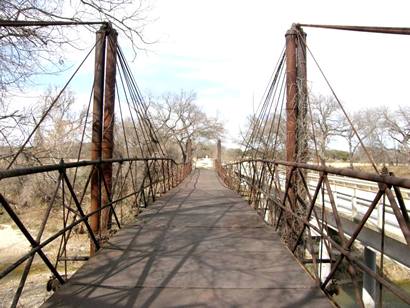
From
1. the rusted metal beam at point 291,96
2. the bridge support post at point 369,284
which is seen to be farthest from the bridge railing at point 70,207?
the bridge support post at point 369,284

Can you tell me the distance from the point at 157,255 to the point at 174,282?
0.94 m

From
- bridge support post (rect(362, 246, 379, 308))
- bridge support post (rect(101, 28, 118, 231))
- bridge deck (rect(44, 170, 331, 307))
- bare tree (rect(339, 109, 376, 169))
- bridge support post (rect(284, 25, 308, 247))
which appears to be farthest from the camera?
bare tree (rect(339, 109, 376, 169))

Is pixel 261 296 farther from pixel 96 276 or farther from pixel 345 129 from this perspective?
pixel 345 129

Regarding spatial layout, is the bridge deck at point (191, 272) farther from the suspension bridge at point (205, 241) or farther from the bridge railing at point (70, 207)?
the bridge railing at point (70, 207)

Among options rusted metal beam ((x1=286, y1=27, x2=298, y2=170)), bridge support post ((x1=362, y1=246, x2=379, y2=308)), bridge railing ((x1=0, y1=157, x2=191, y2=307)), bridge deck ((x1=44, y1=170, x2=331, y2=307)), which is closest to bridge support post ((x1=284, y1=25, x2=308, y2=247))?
rusted metal beam ((x1=286, y1=27, x2=298, y2=170))

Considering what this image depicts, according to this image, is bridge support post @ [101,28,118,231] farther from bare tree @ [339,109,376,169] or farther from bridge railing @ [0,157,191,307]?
bare tree @ [339,109,376,169]

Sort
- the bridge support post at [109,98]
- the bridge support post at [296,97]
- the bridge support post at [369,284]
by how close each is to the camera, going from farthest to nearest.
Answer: the bridge support post at [369,284], the bridge support post at [296,97], the bridge support post at [109,98]

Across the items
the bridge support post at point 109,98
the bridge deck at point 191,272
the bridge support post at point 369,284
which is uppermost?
the bridge support post at point 109,98

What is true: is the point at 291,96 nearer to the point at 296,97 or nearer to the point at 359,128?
the point at 296,97

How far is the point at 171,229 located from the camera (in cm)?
596

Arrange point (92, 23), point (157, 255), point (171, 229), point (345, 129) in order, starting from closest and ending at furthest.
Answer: point (157, 255)
point (171, 229)
point (92, 23)
point (345, 129)

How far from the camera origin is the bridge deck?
3131mm

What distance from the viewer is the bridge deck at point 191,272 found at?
3.13 m

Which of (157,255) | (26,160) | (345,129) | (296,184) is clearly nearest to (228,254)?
(157,255)
